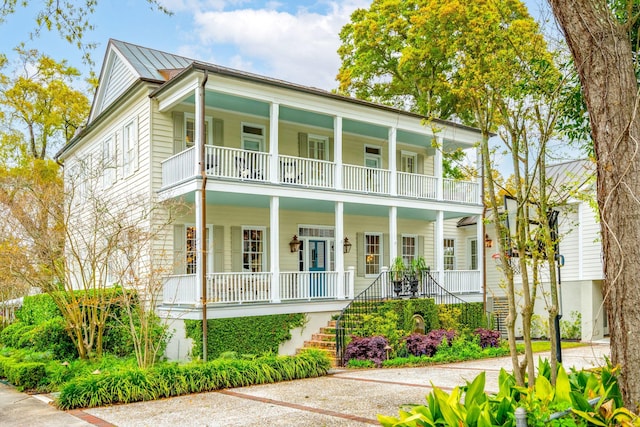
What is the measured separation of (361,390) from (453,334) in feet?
21.5

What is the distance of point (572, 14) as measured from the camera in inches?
200

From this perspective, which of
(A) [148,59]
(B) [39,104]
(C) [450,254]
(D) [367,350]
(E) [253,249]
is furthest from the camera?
(B) [39,104]

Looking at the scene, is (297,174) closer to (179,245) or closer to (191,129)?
(191,129)

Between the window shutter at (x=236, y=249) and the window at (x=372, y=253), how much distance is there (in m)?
5.25

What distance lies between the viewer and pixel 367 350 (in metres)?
14.3

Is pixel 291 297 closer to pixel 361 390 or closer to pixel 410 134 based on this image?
pixel 361 390

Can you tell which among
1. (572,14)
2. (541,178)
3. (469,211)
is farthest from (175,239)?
(572,14)

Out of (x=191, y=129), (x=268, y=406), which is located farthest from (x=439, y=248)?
(x=268, y=406)

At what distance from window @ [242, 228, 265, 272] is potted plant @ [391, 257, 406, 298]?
13.0 feet

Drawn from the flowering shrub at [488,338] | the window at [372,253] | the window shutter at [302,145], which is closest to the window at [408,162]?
the window at [372,253]

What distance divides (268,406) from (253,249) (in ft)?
29.9

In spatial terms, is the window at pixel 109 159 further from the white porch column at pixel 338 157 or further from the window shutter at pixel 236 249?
the white porch column at pixel 338 157

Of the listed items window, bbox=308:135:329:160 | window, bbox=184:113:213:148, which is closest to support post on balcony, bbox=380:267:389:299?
window, bbox=308:135:329:160

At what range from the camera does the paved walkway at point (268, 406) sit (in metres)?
8.21
